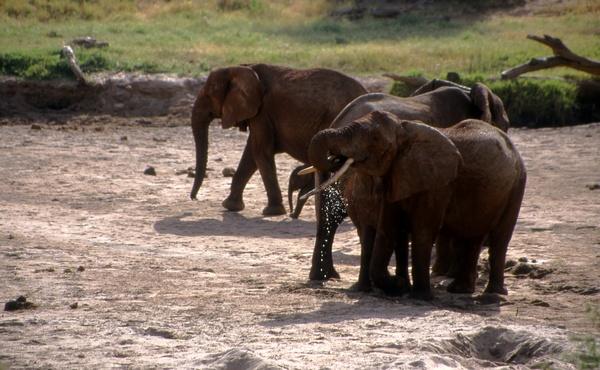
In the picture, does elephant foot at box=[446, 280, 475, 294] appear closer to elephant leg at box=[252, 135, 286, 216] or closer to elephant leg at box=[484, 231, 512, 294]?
elephant leg at box=[484, 231, 512, 294]

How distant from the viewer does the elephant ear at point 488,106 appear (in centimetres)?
817

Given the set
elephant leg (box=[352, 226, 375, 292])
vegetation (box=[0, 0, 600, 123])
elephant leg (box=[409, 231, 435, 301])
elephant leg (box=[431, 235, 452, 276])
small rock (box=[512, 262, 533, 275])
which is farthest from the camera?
vegetation (box=[0, 0, 600, 123])

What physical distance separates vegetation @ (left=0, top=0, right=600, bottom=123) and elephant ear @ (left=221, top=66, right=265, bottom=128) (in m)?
6.82

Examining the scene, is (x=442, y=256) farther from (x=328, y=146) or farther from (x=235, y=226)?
(x=235, y=226)

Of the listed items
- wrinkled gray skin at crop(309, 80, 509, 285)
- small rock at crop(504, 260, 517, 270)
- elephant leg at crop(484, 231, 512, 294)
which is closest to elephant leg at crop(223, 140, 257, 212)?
wrinkled gray skin at crop(309, 80, 509, 285)

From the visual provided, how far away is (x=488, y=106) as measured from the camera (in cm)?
832

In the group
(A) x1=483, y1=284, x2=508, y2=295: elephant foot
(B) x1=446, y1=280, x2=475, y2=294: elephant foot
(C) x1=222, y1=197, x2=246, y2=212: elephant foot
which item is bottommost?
(C) x1=222, y1=197, x2=246, y2=212: elephant foot

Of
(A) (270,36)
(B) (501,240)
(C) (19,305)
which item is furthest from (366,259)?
(A) (270,36)

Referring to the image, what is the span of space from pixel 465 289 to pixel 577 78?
1135 centimetres

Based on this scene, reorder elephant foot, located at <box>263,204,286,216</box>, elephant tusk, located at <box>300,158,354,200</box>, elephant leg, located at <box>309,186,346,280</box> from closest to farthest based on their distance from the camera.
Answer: elephant tusk, located at <box>300,158,354,200</box> → elephant leg, located at <box>309,186,346,280</box> → elephant foot, located at <box>263,204,286,216</box>

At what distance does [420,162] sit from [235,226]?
4.19 metres

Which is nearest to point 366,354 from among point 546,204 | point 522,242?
point 522,242

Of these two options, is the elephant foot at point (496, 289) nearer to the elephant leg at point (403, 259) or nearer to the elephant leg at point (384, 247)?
the elephant leg at point (403, 259)

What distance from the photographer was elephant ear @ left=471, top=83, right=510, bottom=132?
8.17 meters
